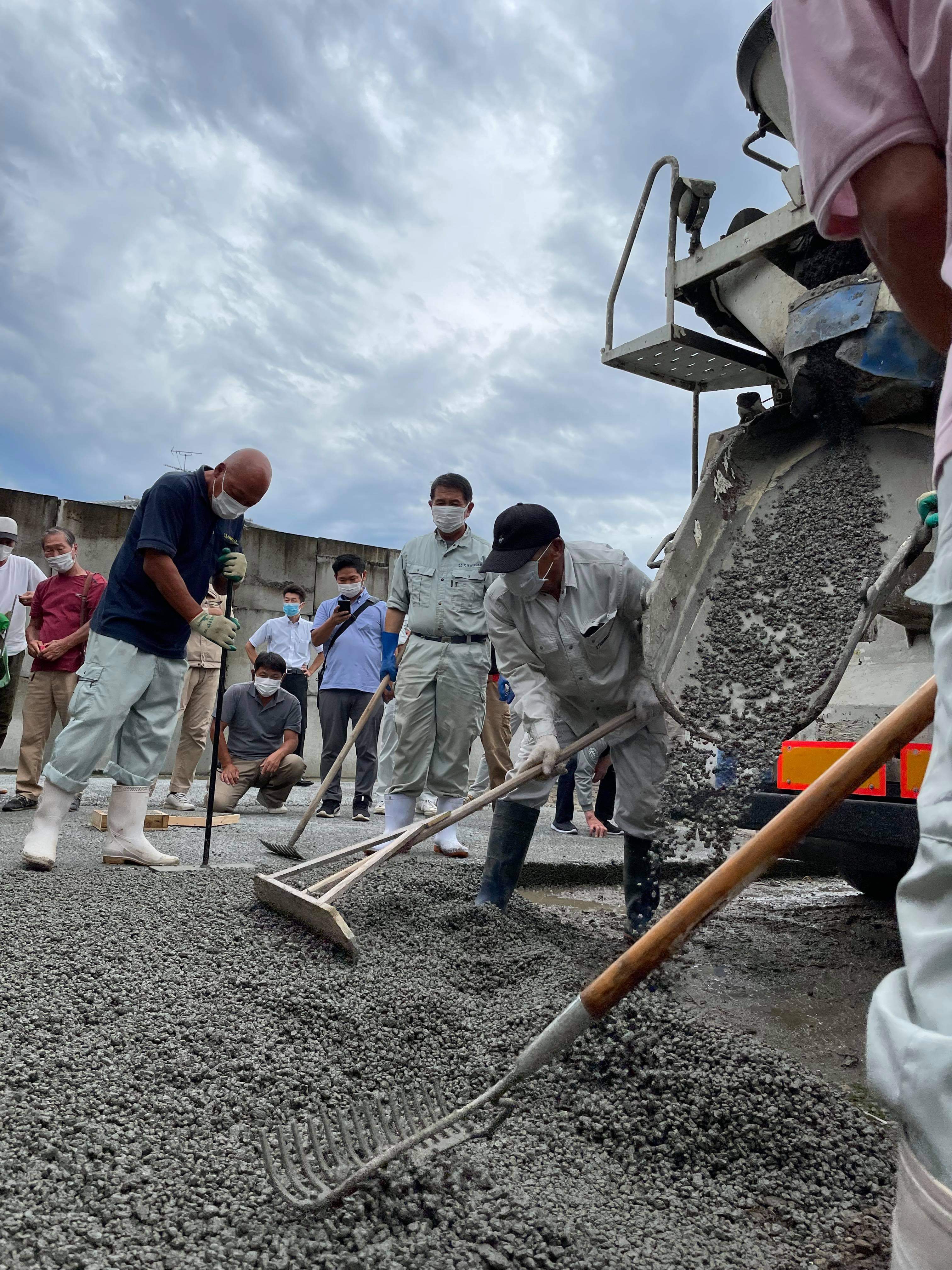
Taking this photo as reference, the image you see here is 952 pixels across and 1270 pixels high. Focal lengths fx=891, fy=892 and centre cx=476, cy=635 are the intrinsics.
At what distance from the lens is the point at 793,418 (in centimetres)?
310

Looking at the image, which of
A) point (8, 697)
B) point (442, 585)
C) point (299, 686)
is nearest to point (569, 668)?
point (442, 585)

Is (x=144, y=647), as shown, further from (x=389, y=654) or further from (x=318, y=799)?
(x=389, y=654)

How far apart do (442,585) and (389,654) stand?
23.8 inches

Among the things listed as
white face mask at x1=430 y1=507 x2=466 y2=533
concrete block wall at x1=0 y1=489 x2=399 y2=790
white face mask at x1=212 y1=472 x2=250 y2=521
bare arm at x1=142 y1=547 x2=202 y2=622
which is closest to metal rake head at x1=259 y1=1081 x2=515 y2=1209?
bare arm at x1=142 y1=547 x2=202 y2=622

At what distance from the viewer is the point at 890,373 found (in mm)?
2584

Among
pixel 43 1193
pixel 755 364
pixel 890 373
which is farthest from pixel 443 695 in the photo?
pixel 43 1193

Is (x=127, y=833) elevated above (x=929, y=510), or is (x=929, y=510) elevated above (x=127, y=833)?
(x=929, y=510)

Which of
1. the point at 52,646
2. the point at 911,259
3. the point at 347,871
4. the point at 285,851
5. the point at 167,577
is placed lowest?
the point at 285,851

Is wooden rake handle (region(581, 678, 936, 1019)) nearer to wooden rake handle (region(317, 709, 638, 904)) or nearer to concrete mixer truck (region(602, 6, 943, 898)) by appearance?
concrete mixer truck (region(602, 6, 943, 898))

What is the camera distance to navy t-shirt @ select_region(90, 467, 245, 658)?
3.37 m

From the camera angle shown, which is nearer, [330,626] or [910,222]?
[910,222]

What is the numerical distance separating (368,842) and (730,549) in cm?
163

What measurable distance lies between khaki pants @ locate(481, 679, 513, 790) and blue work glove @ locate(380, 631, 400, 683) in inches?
43.9

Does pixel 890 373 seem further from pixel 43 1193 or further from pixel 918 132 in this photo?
pixel 43 1193
